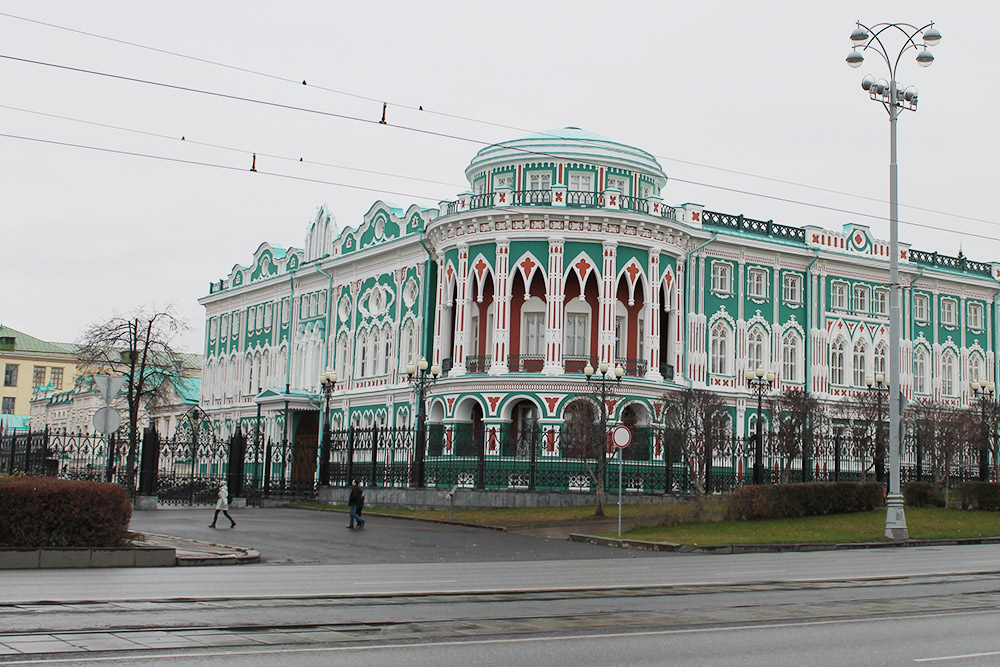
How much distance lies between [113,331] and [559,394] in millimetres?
21309

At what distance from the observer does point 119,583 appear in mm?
15422

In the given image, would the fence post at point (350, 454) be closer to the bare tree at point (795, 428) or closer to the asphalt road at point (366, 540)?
the asphalt road at point (366, 540)

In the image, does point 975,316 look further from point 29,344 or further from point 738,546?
point 29,344

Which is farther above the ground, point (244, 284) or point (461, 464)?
point (244, 284)

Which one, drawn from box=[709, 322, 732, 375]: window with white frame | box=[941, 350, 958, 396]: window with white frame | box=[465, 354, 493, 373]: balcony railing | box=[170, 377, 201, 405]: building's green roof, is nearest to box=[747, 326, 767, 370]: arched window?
box=[709, 322, 732, 375]: window with white frame

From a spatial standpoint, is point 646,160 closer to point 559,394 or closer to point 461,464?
point 559,394

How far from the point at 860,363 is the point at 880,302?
10.9ft

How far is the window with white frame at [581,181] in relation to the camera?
4725 centimetres

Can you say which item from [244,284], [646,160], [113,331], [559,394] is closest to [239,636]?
[559,394]

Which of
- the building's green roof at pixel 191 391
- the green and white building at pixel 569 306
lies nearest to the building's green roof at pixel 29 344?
the building's green roof at pixel 191 391

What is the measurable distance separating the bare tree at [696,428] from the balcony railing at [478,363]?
7.36 meters

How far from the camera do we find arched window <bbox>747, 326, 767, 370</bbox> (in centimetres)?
5238

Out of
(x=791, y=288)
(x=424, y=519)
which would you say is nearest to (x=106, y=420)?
(x=424, y=519)

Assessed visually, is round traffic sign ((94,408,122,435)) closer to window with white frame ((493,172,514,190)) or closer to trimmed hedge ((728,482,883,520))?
trimmed hedge ((728,482,883,520))
